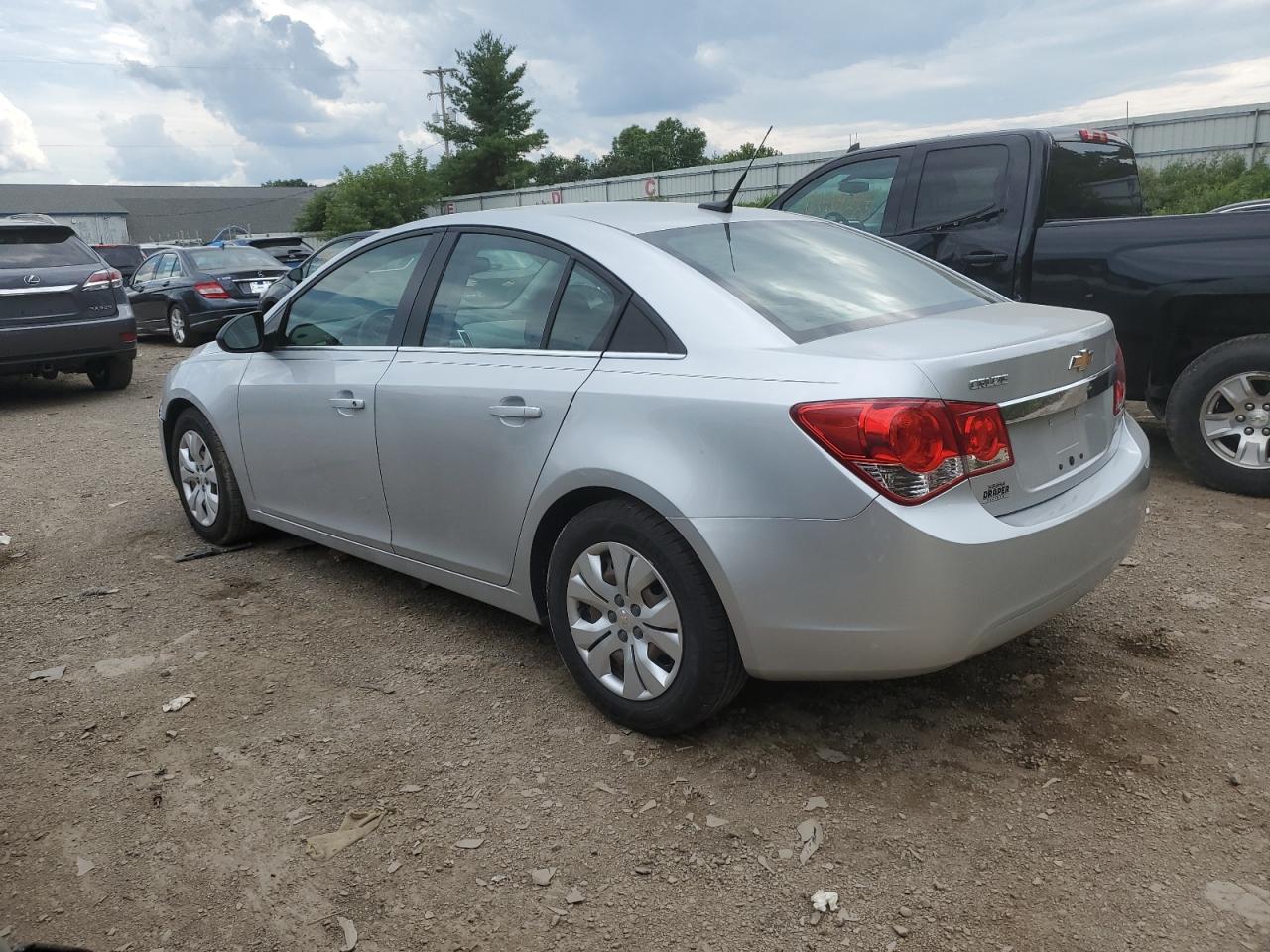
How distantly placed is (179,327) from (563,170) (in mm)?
78344

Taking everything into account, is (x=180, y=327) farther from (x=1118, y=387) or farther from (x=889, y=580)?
(x=889, y=580)

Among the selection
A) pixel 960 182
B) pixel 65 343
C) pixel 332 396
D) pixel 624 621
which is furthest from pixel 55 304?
pixel 624 621

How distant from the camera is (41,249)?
32.3ft

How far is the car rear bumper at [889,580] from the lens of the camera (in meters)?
2.58

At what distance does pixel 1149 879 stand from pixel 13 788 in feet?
10.4

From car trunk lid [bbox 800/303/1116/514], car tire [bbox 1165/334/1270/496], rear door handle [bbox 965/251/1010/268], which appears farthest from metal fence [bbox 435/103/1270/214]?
car trunk lid [bbox 800/303/1116/514]

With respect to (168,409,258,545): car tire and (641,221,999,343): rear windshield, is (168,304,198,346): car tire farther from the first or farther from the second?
(641,221,999,343): rear windshield

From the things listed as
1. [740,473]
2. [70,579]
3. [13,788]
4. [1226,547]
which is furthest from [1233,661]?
[70,579]

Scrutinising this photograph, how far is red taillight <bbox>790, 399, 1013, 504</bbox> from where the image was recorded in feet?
8.38

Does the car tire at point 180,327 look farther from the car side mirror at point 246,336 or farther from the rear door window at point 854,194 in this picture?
the car side mirror at point 246,336

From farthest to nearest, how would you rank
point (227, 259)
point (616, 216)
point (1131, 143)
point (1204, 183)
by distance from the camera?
point (1204, 183) < point (1131, 143) < point (227, 259) < point (616, 216)

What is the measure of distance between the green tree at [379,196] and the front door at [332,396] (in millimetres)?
48410

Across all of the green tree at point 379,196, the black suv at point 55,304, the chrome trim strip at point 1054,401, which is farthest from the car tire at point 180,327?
the green tree at point 379,196

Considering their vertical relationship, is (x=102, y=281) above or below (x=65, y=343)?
above
